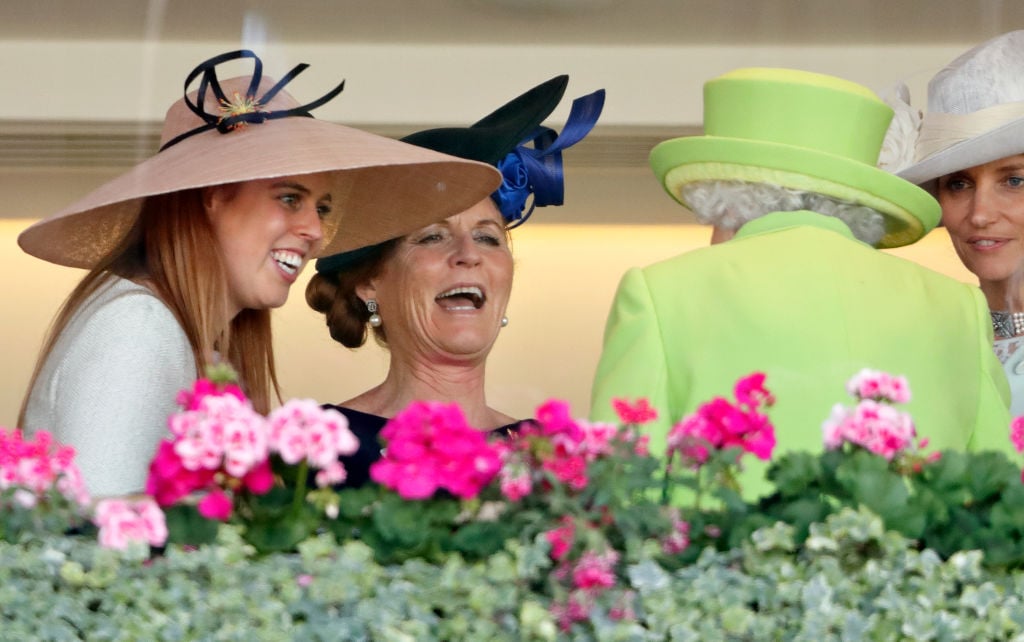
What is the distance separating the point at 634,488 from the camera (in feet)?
4.54

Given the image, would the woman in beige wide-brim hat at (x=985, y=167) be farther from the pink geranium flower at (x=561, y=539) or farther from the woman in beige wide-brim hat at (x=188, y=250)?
the pink geranium flower at (x=561, y=539)

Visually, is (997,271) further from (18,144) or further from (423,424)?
(18,144)

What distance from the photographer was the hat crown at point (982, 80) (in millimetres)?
2734

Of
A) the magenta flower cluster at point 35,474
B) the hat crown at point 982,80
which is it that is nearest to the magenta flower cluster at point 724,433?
the magenta flower cluster at point 35,474

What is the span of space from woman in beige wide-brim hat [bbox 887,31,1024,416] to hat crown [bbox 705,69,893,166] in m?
0.64

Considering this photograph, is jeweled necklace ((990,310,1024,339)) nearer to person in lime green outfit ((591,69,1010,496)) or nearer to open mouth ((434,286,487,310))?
person in lime green outfit ((591,69,1010,496))

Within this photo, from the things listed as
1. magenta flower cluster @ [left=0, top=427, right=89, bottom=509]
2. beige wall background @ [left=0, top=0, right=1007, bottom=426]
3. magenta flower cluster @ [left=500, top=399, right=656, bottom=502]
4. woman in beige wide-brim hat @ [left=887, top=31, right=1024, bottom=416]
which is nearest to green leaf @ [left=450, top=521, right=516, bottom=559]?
magenta flower cluster @ [left=500, top=399, right=656, bottom=502]

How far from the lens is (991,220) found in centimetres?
266

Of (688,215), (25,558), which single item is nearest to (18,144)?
(688,215)

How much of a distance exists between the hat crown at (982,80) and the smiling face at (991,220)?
0.12 metres

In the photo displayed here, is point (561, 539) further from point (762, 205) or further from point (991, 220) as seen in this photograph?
point (991, 220)

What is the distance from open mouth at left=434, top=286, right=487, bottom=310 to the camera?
273 centimetres

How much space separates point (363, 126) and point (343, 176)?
1.83 metres

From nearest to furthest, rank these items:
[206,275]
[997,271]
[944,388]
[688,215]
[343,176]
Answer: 1. [944,388]
2. [206,275]
3. [343,176]
4. [997,271]
5. [688,215]
